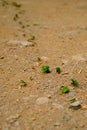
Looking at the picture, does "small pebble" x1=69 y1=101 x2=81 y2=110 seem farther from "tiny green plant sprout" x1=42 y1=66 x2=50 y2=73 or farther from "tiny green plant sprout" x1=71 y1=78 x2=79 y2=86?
"tiny green plant sprout" x1=42 y1=66 x2=50 y2=73

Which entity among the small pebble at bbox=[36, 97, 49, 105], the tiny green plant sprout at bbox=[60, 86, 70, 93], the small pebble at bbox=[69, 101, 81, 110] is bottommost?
the small pebble at bbox=[69, 101, 81, 110]

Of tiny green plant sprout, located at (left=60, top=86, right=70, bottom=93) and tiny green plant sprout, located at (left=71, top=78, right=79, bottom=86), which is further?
tiny green plant sprout, located at (left=71, top=78, right=79, bottom=86)

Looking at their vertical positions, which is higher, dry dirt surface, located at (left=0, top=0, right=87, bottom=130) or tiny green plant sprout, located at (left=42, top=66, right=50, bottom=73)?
tiny green plant sprout, located at (left=42, top=66, right=50, bottom=73)

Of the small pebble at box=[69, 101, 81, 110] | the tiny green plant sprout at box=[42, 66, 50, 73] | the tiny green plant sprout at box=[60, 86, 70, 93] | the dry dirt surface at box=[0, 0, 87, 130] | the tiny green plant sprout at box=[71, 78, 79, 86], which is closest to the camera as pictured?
the dry dirt surface at box=[0, 0, 87, 130]

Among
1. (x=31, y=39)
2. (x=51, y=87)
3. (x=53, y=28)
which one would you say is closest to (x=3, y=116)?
(x=51, y=87)

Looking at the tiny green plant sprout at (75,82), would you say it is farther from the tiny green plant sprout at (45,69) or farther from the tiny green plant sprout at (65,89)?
the tiny green plant sprout at (45,69)

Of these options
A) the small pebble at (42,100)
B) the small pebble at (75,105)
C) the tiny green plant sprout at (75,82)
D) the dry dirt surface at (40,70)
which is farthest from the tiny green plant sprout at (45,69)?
the small pebble at (75,105)

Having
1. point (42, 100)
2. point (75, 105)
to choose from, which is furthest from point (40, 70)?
point (75, 105)

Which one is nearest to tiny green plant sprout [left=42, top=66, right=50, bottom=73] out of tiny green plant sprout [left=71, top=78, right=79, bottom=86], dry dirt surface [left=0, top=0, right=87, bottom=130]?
dry dirt surface [left=0, top=0, right=87, bottom=130]

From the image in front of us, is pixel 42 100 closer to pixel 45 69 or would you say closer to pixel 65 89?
pixel 65 89

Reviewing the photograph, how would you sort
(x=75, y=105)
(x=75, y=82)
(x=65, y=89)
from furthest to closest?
(x=75, y=82), (x=65, y=89), (x=75, y=105)
